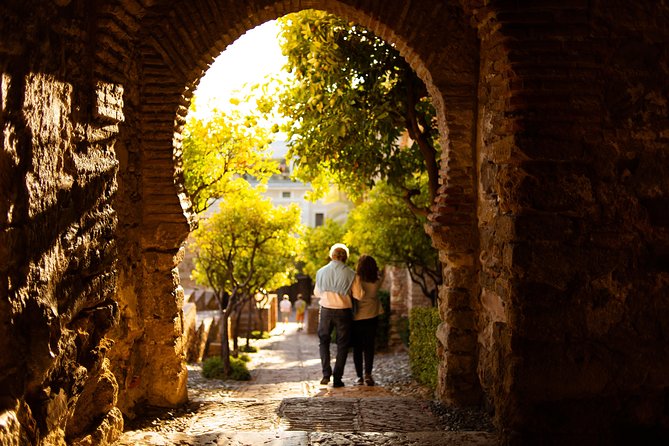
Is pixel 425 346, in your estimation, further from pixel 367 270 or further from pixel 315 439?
pixel 315 439

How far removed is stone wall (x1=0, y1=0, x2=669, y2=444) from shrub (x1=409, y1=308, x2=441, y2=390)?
195 centimetres

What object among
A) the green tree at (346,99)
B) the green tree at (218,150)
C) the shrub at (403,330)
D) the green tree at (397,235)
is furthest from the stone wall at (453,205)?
the shrub at (403,330)

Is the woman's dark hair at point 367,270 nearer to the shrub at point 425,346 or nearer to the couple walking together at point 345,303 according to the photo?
the couple walking together at point 345,303

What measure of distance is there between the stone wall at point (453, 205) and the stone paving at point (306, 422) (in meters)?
0.31

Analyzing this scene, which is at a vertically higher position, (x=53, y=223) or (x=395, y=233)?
(x=395, y=233)

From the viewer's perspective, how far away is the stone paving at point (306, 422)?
3891mm

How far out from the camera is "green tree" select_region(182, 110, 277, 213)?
8.77 metres

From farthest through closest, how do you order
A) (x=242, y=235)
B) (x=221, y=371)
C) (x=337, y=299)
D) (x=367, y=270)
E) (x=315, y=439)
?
(x=242, y=235) → (x=221, y=371) → (x=367, y=270) → (x=337, y=299) → (x=315, y=439)

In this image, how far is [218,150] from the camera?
909 cm

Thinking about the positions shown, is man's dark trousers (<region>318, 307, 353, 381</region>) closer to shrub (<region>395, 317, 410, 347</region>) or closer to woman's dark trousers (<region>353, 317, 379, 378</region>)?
woman's dark trousers (<region>353, 317, 379, 378</region>)

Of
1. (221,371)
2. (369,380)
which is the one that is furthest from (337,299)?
(221,371)

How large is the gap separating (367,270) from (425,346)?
4.79ft

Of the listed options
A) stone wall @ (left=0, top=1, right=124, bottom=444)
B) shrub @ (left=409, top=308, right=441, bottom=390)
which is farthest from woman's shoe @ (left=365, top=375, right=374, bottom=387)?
stone wall @ (left=0, top=1, right=124, bottom=444)

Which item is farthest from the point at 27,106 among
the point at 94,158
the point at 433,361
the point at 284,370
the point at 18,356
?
the point at 284,370
